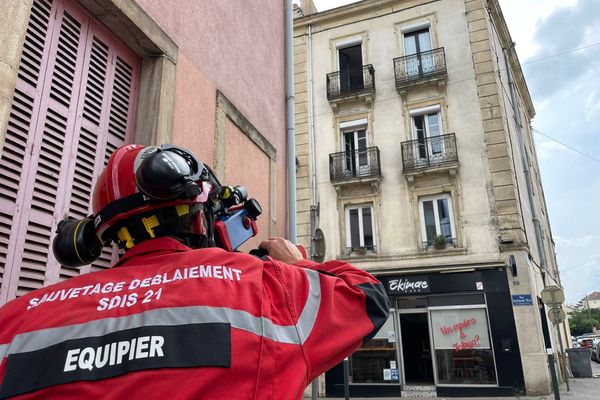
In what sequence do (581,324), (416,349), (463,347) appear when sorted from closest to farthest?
(463,347) → (416,349) → (581,324)

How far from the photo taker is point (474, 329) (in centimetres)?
1382

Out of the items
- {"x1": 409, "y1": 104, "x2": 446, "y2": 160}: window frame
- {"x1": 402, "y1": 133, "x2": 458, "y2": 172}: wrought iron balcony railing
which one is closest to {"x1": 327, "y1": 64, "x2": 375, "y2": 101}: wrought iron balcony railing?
{"x1": 409, "y1": 104, "x2": 446, "y2": 160}: window frame

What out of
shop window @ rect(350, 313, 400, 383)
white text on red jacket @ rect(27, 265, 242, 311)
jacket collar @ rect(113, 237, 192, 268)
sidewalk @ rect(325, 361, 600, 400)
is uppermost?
jacket collar @ rect(113, 237, 192, 268)

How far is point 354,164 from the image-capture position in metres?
16.5

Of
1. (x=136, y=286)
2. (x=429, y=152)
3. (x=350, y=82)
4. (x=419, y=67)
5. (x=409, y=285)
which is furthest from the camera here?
(x=350, y=82)

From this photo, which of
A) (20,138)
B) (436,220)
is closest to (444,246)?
(436,220)

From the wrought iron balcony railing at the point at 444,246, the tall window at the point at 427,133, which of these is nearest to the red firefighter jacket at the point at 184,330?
the wrought iron balcony railing at the point at 444,246

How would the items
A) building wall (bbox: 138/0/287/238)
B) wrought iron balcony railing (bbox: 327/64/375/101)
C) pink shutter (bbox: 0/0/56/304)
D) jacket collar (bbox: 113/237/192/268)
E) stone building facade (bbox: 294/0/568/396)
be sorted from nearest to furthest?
jacket collar (bbox: 113/237/192/268) → pink shutter (bbox: 0/0/56/304) → building wall (bbox: 138/0/287/238) → stone building facade (bbox: 294/0/568/396) → wrought iron balcony railing (bbox: 327/64/375/101)

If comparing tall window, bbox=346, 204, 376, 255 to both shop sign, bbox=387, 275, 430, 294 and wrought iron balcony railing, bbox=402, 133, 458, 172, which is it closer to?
shop sign, bbox=387, 275, 430, 294

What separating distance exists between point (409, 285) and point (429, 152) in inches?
179

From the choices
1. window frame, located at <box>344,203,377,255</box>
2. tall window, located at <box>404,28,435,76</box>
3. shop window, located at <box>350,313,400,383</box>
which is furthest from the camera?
tall window, located at <box>404,28,435,76</box>

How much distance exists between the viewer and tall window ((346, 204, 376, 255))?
15.7m

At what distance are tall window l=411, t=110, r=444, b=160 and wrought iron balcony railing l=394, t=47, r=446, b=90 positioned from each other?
124cm

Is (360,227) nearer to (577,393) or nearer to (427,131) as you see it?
(427,131)
